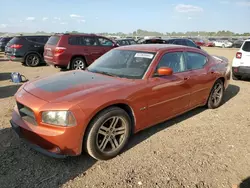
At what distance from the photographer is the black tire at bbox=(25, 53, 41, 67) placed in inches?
488

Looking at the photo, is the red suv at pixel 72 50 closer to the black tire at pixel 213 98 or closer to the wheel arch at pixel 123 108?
the black tire at pixel 213 98

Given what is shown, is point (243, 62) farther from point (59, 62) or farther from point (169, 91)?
point (59, 62)

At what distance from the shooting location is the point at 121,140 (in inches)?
133

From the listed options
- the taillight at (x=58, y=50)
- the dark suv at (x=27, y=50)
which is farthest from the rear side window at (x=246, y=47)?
the dark suv at (x=27, y=50)

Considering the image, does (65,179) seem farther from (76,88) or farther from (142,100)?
(142,100)

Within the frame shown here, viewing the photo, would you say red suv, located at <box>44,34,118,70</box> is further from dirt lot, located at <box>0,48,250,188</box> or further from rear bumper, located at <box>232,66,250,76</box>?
rear bumper, located at <box>232,66,250,76</box>

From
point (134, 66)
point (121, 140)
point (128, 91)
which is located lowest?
point (121, 140)

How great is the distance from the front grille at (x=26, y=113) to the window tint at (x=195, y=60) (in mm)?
3009

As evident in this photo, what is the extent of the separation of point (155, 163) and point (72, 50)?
7841 mm

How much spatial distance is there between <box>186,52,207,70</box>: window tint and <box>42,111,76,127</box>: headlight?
107 inches

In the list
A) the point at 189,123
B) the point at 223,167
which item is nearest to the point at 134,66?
the point at 189,123

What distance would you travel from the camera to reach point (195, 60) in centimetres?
477

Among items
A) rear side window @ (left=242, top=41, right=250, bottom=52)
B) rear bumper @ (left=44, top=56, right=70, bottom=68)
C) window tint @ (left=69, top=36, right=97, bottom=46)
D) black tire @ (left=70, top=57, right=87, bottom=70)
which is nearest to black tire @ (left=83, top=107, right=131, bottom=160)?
rear side window @ (left=242, top=41, right=250, bottom=52)

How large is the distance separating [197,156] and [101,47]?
8406 mm
